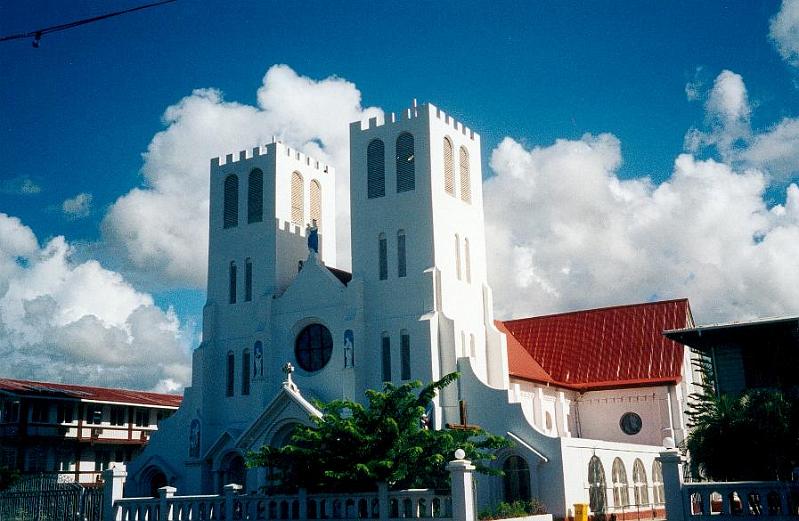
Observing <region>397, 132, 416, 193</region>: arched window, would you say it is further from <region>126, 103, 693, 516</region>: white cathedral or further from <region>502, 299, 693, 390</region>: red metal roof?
<region>502, 299, 693, 390</region>: red metal roof

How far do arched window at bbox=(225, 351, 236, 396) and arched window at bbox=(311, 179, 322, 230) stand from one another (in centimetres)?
810

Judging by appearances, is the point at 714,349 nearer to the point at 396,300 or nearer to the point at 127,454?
the point at 396,300

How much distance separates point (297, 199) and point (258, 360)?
878cm

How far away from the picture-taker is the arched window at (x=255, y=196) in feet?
138

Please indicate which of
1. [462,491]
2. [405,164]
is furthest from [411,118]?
[462,491]

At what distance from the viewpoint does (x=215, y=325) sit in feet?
136

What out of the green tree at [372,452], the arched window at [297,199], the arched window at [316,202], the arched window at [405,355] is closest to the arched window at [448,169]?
the arched window at [405,355]

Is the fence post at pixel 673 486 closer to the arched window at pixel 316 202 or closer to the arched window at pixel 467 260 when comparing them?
the arched window at pixel 467 260

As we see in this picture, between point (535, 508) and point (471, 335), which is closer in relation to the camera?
point (535, 508)

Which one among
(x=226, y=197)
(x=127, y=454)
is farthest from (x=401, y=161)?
(x=127, y=454)

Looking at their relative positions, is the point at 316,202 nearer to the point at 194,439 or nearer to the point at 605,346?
the point at 194,439

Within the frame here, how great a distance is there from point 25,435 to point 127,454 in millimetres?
7886

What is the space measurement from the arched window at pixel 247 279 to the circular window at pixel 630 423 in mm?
19606

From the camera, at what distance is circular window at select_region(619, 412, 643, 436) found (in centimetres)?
Result: 4266
